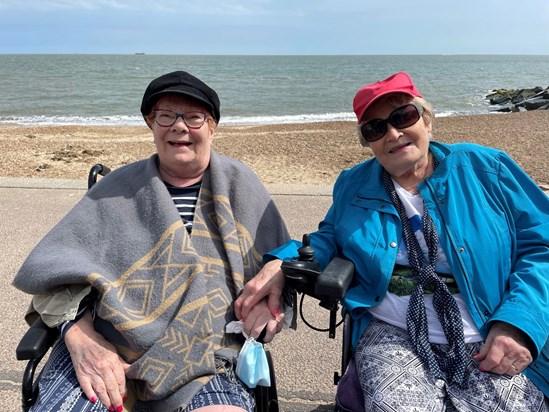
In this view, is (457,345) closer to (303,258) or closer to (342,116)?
(303,258)

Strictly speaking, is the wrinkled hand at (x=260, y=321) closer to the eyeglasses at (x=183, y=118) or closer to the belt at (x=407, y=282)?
the belt at (x=407, y=282)

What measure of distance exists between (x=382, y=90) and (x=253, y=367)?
46.3 inches

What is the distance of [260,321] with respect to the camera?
2.14 metres

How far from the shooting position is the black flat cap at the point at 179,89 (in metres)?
2.19

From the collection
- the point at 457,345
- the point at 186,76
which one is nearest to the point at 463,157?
the point at 457,345

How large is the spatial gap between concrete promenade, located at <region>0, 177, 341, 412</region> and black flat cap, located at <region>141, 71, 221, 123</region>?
5.12 feet

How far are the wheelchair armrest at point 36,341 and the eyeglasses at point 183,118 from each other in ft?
3.02

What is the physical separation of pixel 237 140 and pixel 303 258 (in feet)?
31.9

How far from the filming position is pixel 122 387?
78.5 inches

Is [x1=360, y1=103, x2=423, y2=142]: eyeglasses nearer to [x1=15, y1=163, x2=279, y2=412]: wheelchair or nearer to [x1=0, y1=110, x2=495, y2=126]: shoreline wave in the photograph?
[x1=15, y1=163, x2=279, y2=412]: wheelchair

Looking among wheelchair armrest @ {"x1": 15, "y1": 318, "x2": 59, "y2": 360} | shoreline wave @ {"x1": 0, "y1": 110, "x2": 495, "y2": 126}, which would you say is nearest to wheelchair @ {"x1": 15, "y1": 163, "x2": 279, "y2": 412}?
wheelchair armrest @ {"x1": 15, "y1": 318, "x2": 59, "y2": 360}

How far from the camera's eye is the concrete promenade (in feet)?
9.37

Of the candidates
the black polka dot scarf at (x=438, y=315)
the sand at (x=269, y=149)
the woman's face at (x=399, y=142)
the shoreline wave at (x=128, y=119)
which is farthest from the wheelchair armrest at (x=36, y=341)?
the shoreline wave at (x=128, y=119)

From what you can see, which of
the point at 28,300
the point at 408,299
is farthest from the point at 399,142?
the point at 28,300
